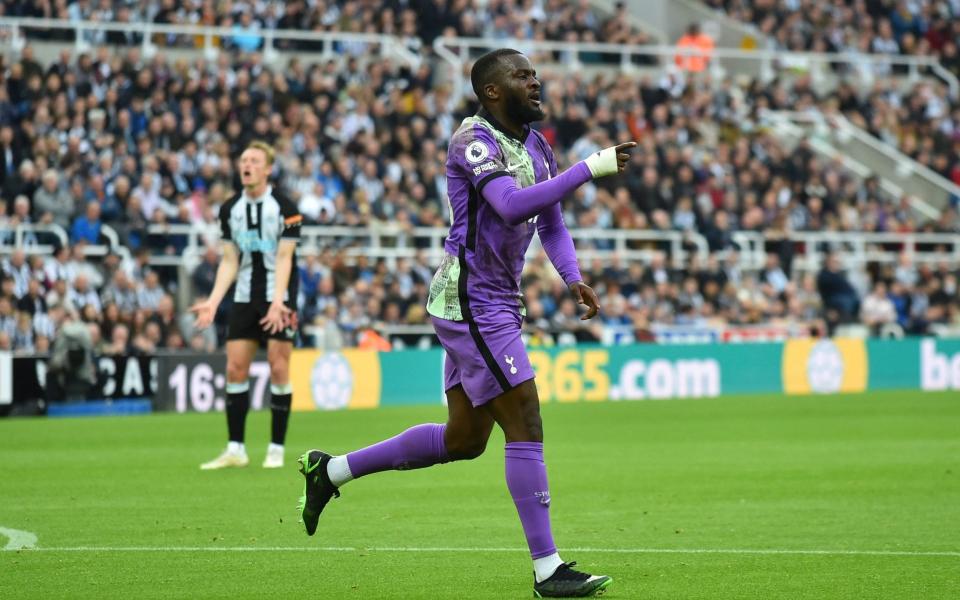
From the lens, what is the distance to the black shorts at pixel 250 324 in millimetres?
13266

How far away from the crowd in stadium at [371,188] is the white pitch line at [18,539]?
13284mm

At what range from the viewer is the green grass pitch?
7.41 meters

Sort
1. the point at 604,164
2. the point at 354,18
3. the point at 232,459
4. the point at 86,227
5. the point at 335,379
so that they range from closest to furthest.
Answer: the point at 604,164, the point at 232,459, the point at 335,379, the point at 86,227, the point at 354,18

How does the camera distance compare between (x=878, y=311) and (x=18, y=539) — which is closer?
(x=18, y=539)

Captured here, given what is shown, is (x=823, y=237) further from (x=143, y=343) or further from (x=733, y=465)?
(x=733, y=465)

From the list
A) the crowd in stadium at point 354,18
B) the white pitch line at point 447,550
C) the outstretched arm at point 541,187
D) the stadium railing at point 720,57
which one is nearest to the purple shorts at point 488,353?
the outstretched arm at point 541,187

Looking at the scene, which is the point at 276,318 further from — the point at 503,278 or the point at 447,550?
the point at 503,278

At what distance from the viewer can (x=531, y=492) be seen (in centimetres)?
715

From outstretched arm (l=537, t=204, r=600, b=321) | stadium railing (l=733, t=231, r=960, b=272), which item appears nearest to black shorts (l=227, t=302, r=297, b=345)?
outstretched arm (l=537, t=204, r=600, b=321)

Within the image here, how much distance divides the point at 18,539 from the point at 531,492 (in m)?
3.31

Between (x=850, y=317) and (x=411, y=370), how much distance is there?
34.3ft

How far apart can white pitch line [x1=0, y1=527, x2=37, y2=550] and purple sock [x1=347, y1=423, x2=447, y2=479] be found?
1921mm

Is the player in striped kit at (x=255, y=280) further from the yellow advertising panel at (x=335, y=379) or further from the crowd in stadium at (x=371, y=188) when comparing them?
the yellow advertising panel at (x=335, y=379)

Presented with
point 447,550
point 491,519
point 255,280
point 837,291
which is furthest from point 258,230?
point 837,291
